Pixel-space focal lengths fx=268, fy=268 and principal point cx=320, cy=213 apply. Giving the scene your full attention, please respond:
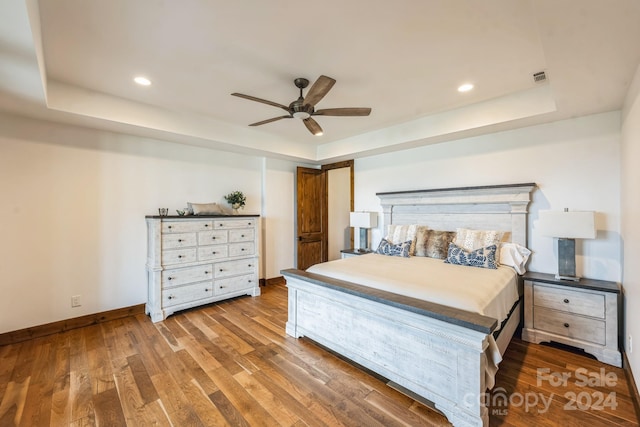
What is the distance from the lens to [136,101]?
3.12m

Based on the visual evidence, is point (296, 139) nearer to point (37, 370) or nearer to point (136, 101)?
point (136, 101)

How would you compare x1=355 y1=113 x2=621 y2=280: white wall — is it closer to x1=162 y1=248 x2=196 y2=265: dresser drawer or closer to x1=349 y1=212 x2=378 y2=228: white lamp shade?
x1=349 y1=212 x2=378 y2=228: white lamp shade

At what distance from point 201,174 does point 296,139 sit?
1701 millimetres

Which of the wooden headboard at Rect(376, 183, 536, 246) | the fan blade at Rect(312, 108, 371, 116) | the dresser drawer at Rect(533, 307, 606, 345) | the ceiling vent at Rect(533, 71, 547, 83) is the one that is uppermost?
the ceiling vent at Rect(533, 71, 547, 83)

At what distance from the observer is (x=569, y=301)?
8.57ft

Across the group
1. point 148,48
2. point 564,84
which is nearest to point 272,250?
point 148,48

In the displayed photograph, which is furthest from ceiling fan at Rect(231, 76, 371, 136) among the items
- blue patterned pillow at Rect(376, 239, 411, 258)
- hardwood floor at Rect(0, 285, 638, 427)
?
hardwood floor at Rect(0, 285, 638, 427)

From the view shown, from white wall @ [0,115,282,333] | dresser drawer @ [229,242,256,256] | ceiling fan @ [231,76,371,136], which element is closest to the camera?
ceiling fan @ [231,76,371,136]

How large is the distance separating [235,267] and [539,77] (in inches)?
169

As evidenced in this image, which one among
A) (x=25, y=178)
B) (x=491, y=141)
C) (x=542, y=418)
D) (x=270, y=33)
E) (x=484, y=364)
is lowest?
(x=542, y=418)

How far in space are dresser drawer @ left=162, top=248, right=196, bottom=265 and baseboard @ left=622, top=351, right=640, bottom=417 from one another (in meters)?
4.38

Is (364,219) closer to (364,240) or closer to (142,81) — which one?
(364,240)

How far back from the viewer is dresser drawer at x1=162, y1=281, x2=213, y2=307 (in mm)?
3475

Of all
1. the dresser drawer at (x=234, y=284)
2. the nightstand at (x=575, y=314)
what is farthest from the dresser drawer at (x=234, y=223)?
the nightstand at (x=575, y=314)
